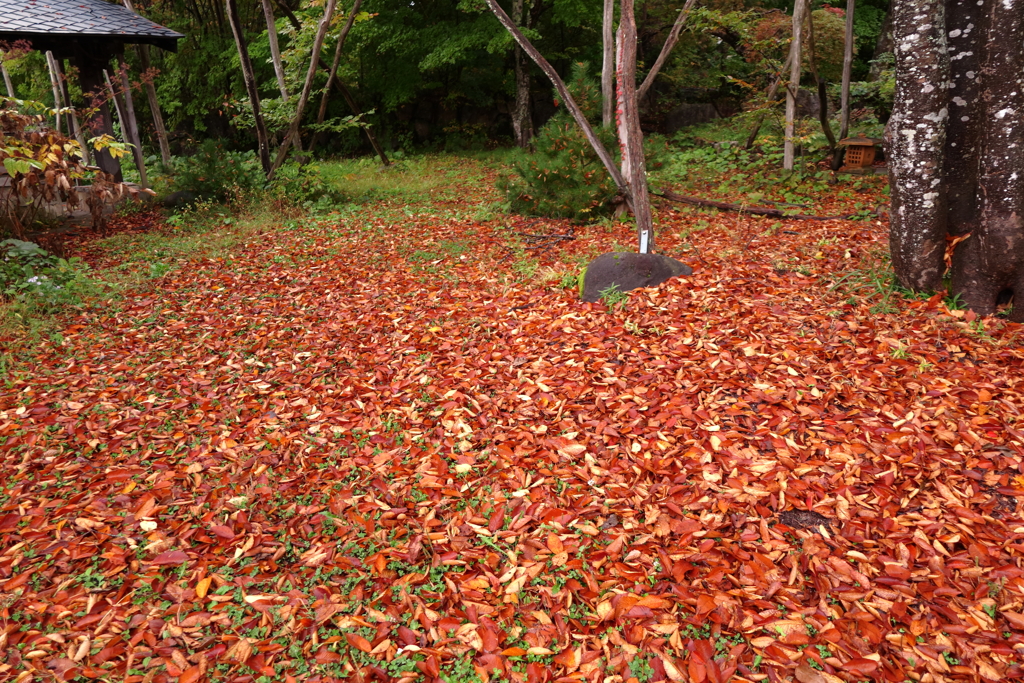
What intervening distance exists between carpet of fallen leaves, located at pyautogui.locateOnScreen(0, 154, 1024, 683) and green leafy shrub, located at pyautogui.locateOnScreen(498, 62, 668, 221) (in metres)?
3.11

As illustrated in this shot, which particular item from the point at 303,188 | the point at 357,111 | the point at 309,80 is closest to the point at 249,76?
the point at 309,80

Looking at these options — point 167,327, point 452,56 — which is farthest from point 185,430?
point 452,56

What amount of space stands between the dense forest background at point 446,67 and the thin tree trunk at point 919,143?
9.10 meters

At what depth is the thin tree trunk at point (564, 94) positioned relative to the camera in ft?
20.4

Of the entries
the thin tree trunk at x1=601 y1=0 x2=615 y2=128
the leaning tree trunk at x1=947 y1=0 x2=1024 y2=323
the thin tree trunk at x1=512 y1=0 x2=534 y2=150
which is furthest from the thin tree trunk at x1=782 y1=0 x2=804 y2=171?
the thin tree trunk at x1=512 y1=0 x2=534 y2=150

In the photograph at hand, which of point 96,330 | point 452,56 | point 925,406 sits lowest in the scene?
point 925,406

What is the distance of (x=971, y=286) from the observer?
13.0 feet

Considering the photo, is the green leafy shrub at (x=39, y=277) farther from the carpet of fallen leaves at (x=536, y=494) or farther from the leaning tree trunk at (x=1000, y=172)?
the leaning tree trunk at (x=1000, y=172)

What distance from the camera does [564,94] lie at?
6.68m

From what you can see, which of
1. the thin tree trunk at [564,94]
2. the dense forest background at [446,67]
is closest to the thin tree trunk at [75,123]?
the dense forest background at [446,67]

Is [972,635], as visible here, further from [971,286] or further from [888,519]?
[971,286]

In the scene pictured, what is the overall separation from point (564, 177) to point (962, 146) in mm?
4947

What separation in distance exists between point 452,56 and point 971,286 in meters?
13.1

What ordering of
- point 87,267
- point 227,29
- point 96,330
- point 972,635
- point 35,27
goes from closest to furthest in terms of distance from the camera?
point 972,635, point 96,330, point 87,267, point 35,27, point 227,29
